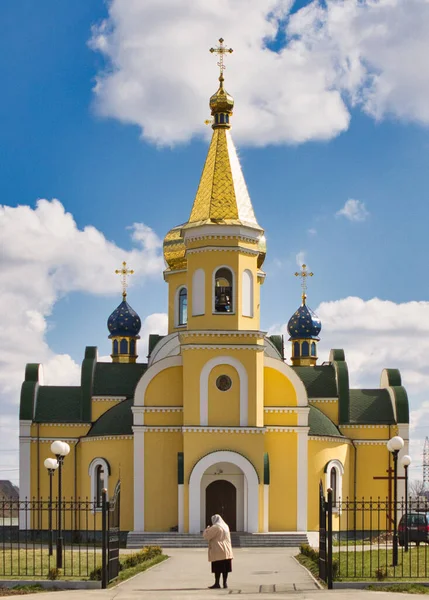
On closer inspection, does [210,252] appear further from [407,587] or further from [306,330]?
[407,587]

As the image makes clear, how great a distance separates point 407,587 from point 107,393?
68.4 ft

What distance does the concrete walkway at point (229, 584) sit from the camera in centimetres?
1432

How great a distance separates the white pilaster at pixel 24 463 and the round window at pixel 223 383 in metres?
7.76

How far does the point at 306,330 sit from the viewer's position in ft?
133

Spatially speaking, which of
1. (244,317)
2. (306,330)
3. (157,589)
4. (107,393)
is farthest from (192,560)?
(306,330)

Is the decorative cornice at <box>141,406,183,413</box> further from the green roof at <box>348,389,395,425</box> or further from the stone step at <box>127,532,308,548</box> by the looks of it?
the green roof at <box>348,389,395,425</box>

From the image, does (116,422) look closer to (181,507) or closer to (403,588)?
(181,507)

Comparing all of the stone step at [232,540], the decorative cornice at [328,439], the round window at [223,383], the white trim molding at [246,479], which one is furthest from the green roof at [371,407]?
the stone step at [232,540]

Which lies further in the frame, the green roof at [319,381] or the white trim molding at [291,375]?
the green roof at [319,381]

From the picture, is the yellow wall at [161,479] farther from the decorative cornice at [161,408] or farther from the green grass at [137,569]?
the green grass at [137,569]

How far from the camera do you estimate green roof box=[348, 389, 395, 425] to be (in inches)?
1344

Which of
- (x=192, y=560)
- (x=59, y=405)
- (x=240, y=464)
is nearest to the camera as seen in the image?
(x=192, y=560)

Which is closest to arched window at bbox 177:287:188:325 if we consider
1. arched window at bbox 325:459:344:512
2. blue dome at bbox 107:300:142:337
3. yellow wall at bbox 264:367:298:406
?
blue dome at bbox 107:300:142:337

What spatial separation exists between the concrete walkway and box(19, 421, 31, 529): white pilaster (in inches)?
464
